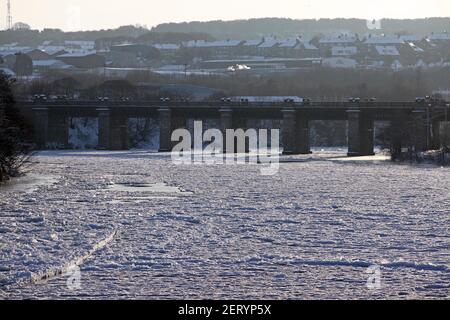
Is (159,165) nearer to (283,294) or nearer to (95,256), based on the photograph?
(95,256)

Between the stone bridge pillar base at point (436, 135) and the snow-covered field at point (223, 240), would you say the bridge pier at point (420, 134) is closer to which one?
the stone bridge pillar base at point (436, 135)

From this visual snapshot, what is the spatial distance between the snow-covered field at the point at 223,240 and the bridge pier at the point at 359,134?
53.6 metres

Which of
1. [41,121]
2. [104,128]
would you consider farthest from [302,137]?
[41,121]

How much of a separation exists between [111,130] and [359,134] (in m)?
28.7

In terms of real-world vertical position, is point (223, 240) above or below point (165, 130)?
above

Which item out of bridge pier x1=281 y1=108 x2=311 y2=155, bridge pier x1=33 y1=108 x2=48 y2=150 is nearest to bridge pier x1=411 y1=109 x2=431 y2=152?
bridge pier x1=281 y1=108 x2=311 y2=155

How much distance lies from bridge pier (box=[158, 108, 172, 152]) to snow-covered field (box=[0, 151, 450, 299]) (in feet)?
198

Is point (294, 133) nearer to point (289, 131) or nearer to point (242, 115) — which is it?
point (289, 131)

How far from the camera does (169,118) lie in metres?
121

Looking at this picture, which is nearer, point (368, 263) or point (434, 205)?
point (368, 263)

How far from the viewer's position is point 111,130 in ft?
396

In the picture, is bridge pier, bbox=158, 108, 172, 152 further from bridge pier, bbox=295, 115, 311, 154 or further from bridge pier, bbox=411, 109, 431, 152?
bridge pier, bbox=411, 109, 431, 152

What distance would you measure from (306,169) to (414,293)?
47775 mm
